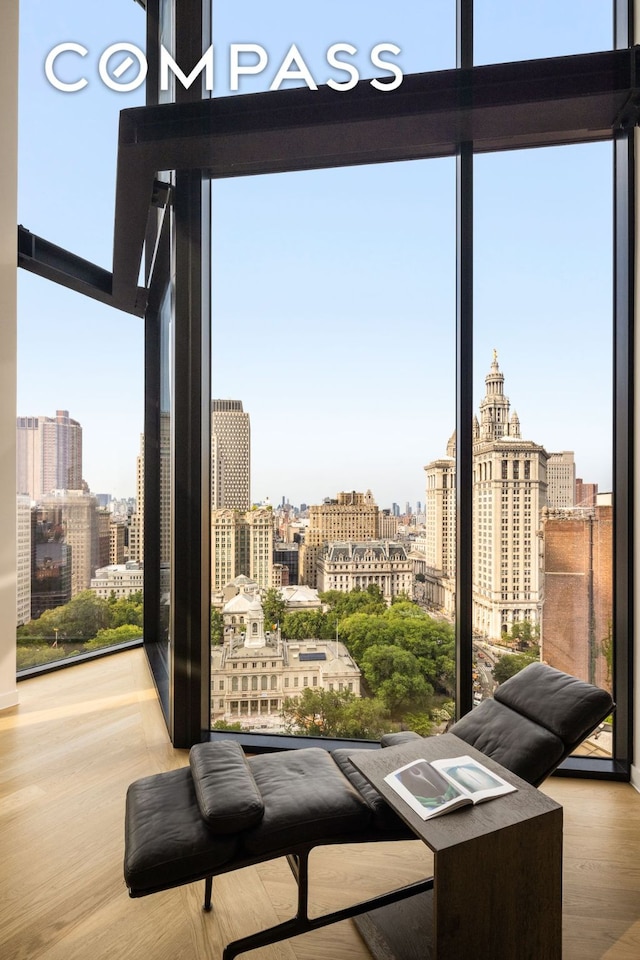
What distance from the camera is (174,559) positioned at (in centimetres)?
301

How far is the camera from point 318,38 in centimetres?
314

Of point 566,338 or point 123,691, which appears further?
point 123,691

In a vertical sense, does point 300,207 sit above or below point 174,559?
above

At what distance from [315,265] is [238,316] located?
491mm

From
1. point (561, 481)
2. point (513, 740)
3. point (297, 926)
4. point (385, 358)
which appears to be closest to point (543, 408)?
point (561, 481)

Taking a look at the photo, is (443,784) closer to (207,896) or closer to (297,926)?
(297,926)

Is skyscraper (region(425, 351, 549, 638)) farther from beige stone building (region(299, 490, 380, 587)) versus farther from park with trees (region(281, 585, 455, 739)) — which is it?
beige stone building (region(299, 490, 380, 587))

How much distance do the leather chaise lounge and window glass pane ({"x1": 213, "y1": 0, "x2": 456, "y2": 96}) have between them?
9.93 ft

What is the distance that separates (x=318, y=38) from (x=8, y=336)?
2.48m

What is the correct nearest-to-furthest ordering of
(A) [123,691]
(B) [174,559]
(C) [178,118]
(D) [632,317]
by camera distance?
(C) [178,118]
(D) [632,317]
(B) [174,559]
(A) [123,691]

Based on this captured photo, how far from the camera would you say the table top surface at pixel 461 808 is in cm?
140

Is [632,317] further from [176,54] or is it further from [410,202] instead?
[176,54]

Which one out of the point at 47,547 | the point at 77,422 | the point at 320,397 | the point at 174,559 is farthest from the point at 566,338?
the point at 47,547

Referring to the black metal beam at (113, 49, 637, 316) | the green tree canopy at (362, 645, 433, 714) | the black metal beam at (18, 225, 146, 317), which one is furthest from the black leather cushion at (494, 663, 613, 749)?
the black metal beam at (18, 225, 146, 317)
